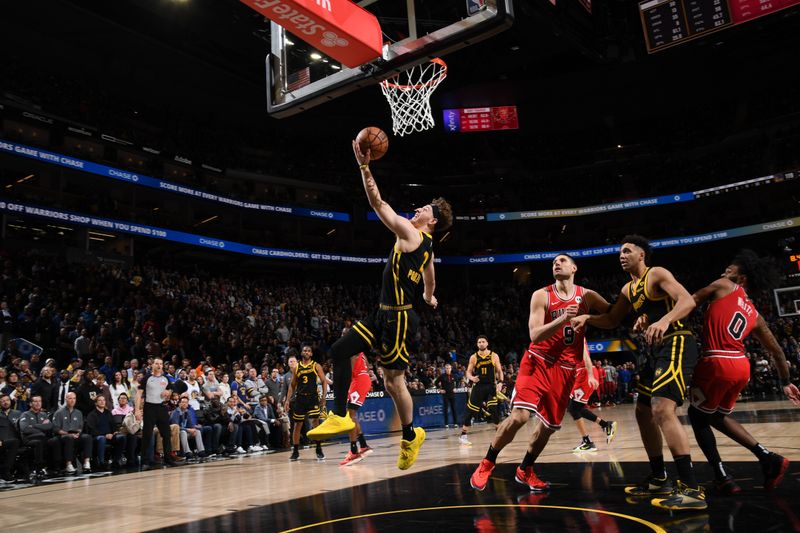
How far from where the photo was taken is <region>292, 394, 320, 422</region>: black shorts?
11.2 m

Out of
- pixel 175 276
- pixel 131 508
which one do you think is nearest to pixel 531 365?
pixel 131 508

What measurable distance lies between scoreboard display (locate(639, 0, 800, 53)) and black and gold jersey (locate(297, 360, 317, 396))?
48.0 feet

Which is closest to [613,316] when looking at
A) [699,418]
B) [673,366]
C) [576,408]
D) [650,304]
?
[650,304]

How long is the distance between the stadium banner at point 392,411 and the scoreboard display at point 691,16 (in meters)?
12.5

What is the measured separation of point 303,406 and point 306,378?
1.66 feet

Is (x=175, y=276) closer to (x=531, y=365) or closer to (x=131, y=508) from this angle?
(x=131, y=508)

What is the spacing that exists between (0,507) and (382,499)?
14.7ft

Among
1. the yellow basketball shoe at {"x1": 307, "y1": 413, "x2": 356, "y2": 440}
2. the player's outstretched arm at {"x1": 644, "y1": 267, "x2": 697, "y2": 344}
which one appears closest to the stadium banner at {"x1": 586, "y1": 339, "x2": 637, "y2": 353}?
the player's outstretched arm at {"x1": 644, "y1": 267, "x2": 697, "y2": 344}

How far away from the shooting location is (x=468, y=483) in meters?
6.73

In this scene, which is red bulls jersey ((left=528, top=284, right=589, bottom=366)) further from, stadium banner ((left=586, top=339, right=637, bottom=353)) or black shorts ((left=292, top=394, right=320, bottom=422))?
stadium banner ((left=586, top=339, right=637, bottom=353))

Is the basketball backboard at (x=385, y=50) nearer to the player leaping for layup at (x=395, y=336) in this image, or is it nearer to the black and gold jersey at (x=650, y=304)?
the player leaping for layup at (x=395, y=336)

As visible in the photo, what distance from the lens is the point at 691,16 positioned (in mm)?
17984

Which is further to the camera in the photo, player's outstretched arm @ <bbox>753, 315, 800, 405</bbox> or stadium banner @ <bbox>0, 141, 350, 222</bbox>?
stadium banner @ <bbox>0, 141, 350, 222</bbox>

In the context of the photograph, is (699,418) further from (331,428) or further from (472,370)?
(472,370)
